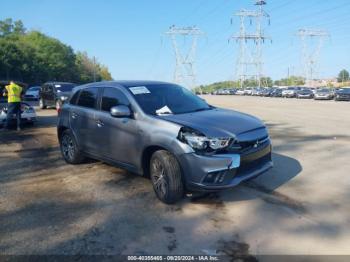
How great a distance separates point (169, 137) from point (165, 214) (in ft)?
3.29

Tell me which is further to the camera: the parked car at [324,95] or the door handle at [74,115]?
the parked car at [324,95]

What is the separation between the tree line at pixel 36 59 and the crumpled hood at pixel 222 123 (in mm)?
57341

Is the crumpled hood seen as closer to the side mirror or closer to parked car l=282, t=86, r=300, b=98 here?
the side mirror

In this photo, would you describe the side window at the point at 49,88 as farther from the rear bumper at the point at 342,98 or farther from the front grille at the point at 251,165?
the rear bumper at the point at 342,98

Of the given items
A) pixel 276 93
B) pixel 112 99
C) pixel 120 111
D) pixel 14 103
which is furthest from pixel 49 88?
pixel 276 93

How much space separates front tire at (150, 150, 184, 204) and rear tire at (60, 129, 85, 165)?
8.15 ft

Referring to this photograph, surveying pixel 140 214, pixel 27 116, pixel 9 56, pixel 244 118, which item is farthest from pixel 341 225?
pixel 9 56

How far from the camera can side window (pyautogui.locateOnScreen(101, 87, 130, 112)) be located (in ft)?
20.6

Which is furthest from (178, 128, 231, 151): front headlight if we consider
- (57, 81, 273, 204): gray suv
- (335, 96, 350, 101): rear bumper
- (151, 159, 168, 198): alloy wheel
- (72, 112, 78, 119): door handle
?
(335, 96, 350, 101): rear bumper

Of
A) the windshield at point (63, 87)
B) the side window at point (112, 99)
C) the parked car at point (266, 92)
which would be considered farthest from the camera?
the parked car at point (266, 92)

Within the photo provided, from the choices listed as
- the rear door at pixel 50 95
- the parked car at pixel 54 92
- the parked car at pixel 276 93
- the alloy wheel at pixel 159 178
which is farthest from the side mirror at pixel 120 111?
the parked car at pixel 276 93

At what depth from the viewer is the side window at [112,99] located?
629 cm

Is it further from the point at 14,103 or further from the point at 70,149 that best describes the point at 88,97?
the point at 14,103

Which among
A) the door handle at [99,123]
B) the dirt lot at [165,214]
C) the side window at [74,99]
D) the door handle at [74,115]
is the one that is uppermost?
the side window at [74,99]
